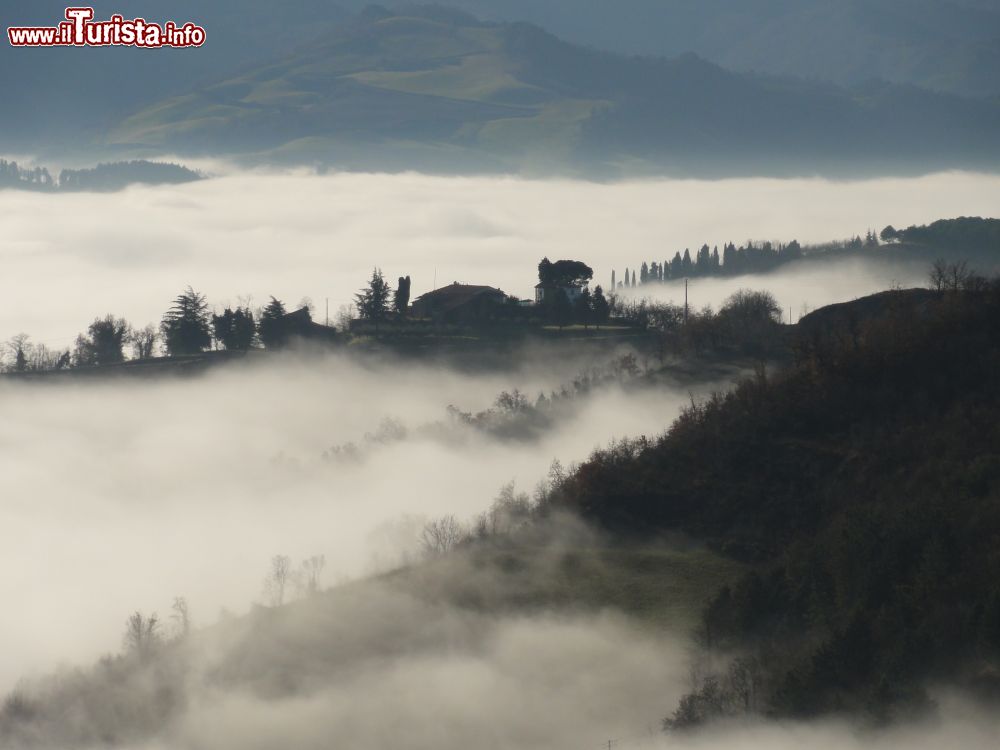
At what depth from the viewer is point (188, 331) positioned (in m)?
160

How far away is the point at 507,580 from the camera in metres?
75.1

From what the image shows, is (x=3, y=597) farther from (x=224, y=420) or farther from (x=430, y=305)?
(x=430, y=305)

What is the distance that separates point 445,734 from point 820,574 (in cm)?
1858

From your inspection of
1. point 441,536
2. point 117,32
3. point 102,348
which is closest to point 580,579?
point 441,536

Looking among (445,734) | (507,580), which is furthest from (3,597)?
(445,734)

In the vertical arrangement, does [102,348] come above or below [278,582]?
above

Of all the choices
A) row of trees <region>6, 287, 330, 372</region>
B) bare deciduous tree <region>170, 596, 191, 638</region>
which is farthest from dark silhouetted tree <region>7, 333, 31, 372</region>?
bare deciduous tree <region>170, 596, 191, 638</region>

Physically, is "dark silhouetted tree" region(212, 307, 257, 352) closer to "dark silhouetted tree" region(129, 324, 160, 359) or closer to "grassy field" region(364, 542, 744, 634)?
"dark silhouetted tree" region(129, 324, 160, 359)

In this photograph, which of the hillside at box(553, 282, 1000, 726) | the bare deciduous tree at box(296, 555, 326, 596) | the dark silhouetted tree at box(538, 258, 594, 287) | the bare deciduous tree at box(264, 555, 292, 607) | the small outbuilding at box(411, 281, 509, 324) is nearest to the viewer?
the hillside at box(553, 282, 1000, 726)

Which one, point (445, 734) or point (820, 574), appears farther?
point (820, 574)

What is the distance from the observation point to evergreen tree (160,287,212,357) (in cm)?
16050

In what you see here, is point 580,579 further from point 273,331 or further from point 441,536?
point 273,331

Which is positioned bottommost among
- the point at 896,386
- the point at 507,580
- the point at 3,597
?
the point at 3,597

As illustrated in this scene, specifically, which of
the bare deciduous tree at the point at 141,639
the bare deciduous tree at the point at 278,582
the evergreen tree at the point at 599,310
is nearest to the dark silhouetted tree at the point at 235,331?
the evergreen tree at the point at 599,310
